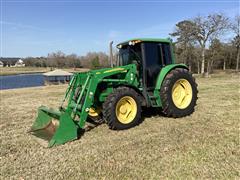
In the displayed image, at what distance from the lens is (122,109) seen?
6.02 meters

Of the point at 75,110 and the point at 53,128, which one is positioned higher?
the point at 75,110

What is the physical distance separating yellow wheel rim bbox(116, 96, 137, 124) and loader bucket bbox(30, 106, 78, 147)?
1.13 meters

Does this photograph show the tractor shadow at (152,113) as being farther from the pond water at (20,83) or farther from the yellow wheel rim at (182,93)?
the pond water at (20,83)

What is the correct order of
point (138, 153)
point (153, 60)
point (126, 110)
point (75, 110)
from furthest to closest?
point (153, 60)
point (126, 110)
point (75, 110)
point (138, 153)

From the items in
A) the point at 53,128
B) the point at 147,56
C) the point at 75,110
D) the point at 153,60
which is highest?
the point at 147,56

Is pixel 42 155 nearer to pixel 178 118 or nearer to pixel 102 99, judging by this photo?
pixel 102 99

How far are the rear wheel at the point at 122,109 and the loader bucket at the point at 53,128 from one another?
0.83 m

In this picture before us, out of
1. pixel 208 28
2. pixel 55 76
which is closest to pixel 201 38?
pixel 208 28

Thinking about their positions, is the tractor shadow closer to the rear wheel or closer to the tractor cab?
the tractor cab

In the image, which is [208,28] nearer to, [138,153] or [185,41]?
[185,41]

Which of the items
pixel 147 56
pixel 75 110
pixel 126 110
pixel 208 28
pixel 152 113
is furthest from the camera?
pixel 208 28

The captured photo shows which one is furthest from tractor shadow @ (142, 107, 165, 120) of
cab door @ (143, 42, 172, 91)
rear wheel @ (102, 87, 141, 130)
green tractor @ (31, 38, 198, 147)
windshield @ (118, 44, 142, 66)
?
windshield @ (118, 44, 142, 66)

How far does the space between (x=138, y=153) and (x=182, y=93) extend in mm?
3257

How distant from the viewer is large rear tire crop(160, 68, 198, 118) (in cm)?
662
